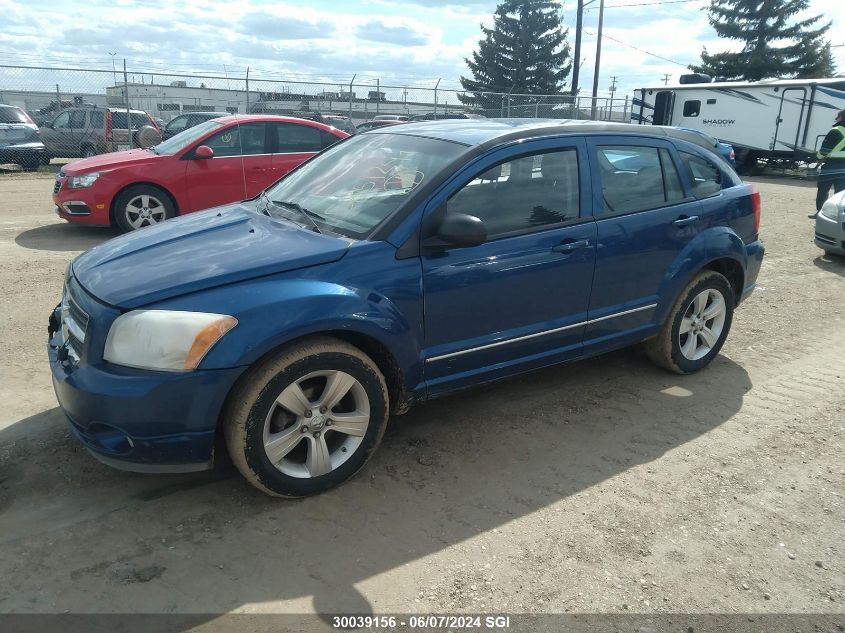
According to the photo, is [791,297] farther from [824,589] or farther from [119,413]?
[119,413]

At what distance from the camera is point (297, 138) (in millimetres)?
9312

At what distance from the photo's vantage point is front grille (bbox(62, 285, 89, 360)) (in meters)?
2.97

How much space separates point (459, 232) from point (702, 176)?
91.8 inches

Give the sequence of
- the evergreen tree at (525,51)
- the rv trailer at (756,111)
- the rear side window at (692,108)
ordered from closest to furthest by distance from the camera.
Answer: the rv trailer at (756,111)
the rear side window at (692,108)
the evergreen tree at (525,51)

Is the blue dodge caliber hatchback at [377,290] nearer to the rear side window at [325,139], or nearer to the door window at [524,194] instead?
the door window at [524,194]

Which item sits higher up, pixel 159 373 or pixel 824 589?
pixel 159 373

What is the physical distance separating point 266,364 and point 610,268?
2.18 meters

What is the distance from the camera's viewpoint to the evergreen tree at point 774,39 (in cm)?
3803

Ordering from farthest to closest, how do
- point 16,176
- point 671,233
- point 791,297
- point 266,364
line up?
point 16,176
point 791,297
point 671,233
point 266,364

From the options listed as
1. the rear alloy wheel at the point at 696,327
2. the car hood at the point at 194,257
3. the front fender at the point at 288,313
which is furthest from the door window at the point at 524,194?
the rear alloy wheel at the point at 696,327

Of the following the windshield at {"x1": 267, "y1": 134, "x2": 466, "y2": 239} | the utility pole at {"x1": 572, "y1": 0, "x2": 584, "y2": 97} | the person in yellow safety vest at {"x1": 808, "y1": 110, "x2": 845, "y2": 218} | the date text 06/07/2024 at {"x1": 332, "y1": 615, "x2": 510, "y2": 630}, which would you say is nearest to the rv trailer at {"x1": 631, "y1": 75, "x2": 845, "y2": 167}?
the utility pole at {"x1": 572, "y1": 0, "x2": 584, "y2": 97}

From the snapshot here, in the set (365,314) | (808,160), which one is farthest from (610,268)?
(808,160)

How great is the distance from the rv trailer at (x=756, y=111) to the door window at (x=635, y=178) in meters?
17.9

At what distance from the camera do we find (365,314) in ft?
10.2
